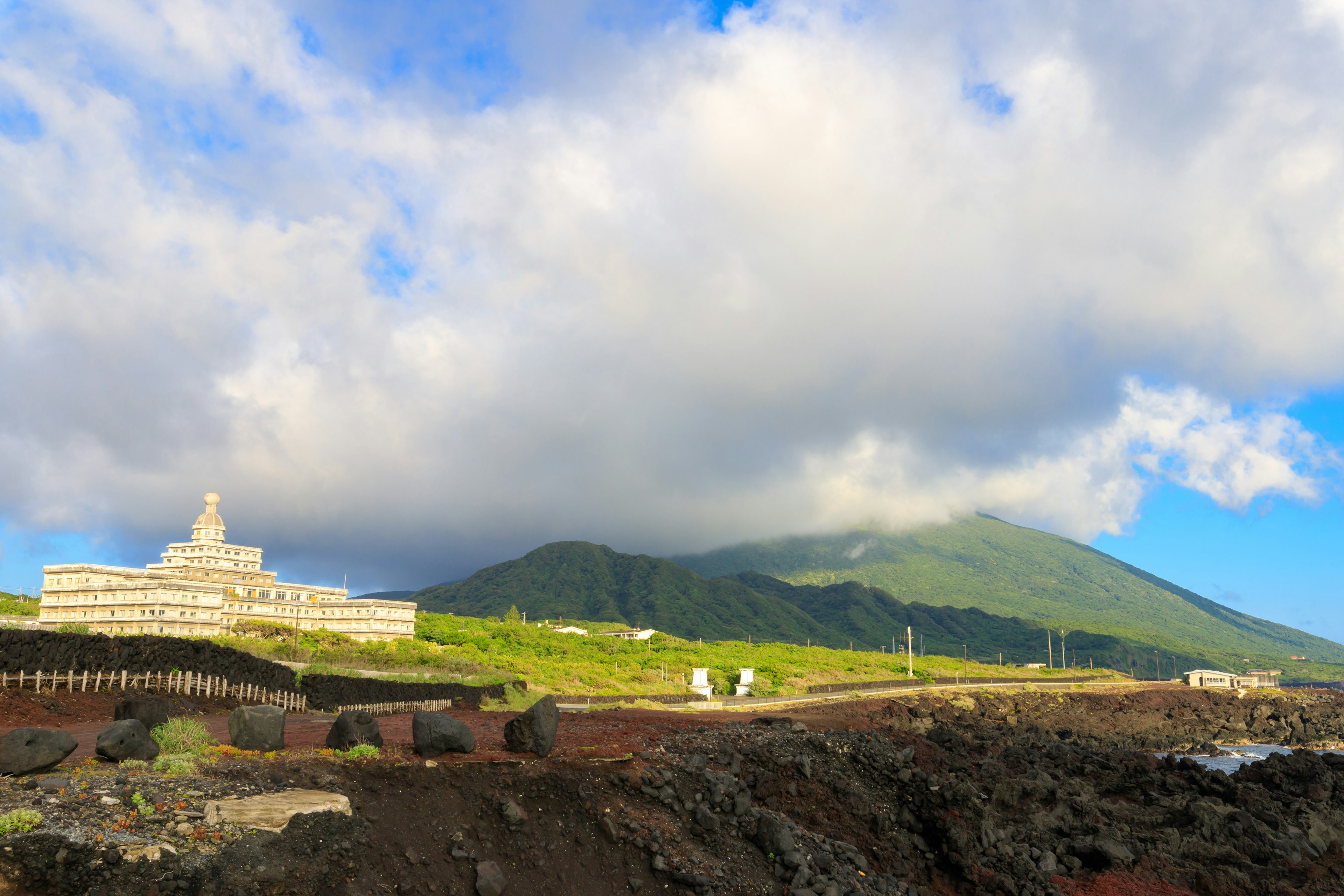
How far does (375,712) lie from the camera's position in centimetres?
3638

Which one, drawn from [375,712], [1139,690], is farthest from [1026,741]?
[1139,690]

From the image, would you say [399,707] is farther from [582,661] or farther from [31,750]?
[582,661]

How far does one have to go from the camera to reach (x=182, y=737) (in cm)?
1465

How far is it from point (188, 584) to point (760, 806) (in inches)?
2799

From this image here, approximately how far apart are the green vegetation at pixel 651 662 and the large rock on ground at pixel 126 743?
42237 mm

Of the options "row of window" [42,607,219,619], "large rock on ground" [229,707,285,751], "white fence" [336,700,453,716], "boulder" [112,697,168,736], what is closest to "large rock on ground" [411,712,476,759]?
"large rock on ground" [229,707,285,751]

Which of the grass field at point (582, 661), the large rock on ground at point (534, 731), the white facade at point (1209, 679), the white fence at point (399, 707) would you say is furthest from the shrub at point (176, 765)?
the white facade at point (1209, 679)

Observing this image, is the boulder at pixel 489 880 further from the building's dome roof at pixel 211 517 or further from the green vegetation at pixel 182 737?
the building's dome roof at pixel 211 517

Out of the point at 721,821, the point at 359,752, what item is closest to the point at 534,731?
the point at 359,752

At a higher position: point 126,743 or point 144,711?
point 126,743

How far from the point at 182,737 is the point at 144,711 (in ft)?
7.98

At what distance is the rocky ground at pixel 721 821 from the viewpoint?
408 inches

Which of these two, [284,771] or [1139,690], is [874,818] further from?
[1139,690]

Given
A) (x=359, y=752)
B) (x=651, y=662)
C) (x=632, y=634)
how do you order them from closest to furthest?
(x=359, y=752), (x=651, y=662), (x=632, y=634)
